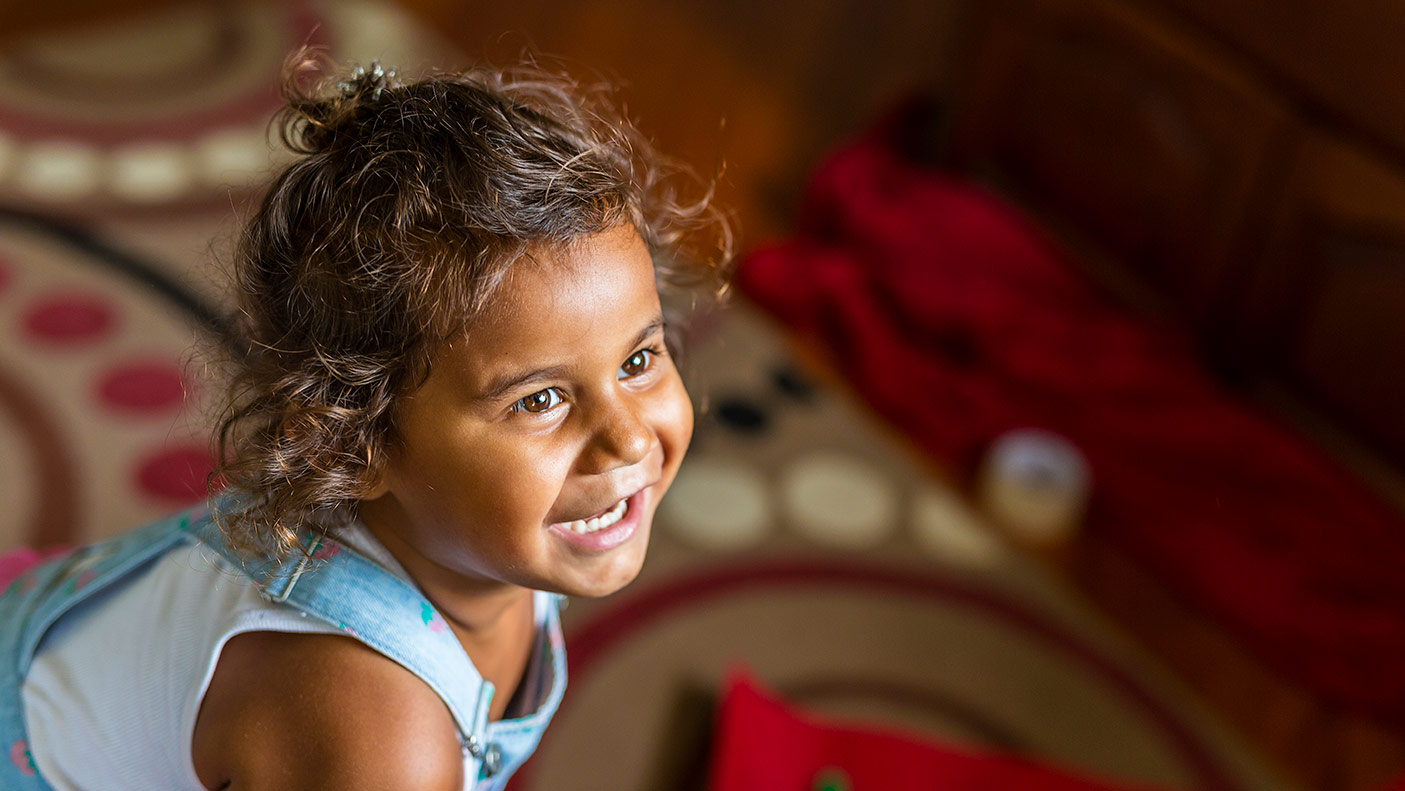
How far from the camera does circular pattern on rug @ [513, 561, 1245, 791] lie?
1215mm

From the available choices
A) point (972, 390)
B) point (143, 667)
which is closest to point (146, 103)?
point (972, 390)

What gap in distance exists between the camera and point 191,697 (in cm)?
69

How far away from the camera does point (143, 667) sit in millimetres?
741

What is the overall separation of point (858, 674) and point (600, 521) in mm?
672

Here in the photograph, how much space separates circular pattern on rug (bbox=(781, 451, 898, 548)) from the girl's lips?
2.45 ft

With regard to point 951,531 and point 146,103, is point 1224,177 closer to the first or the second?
point 951,531

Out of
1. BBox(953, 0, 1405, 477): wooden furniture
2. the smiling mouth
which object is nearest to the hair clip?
the smiling mouth

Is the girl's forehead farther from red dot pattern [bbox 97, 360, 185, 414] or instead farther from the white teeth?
red dot pattern [bbox 97, 360, 185, 414]

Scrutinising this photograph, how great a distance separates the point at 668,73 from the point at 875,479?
2.94 feet

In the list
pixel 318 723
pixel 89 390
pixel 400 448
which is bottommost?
pixel 89 390

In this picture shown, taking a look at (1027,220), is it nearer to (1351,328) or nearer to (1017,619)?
(1351,328)

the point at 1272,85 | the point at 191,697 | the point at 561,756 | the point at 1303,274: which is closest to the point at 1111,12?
the point at 1272,85

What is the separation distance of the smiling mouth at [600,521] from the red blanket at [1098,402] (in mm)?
927

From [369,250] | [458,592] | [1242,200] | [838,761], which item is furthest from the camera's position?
[1242,200]
